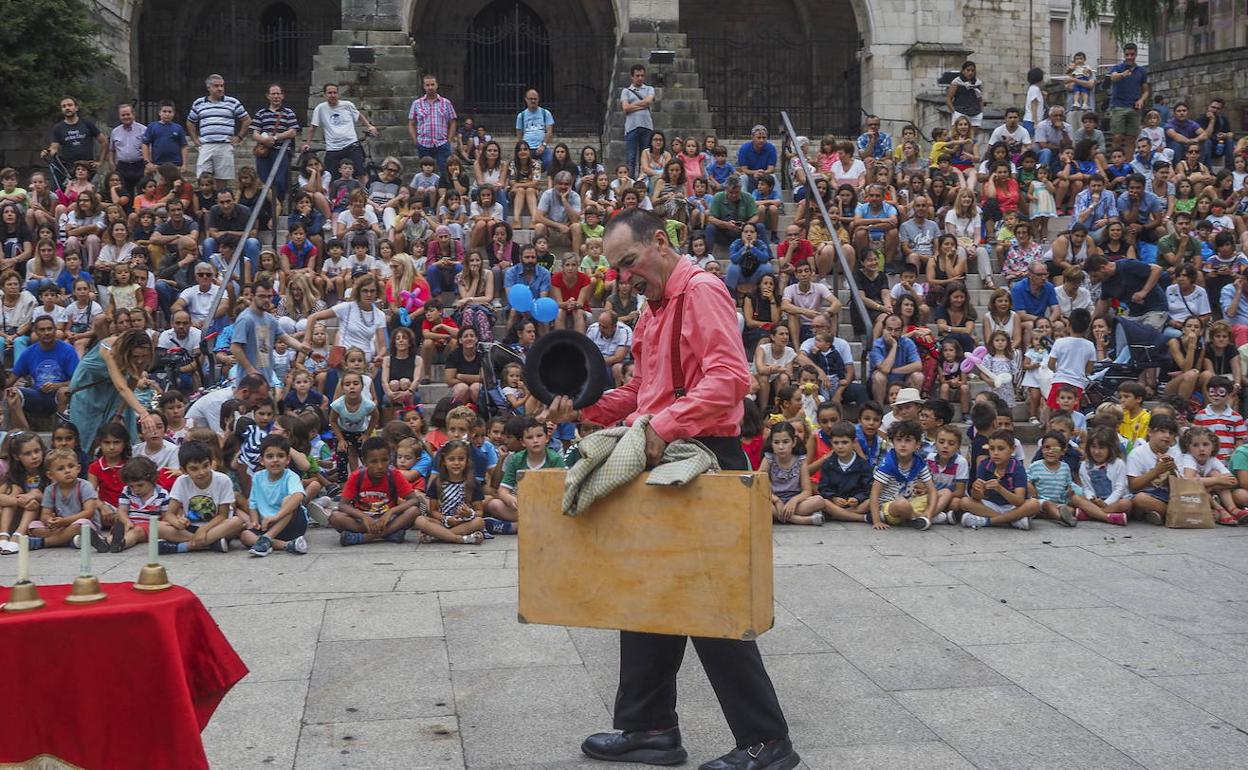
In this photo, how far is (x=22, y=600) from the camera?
331 cm

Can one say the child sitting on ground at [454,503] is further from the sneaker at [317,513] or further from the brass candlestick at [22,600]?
the brass candlestick at [22,600]

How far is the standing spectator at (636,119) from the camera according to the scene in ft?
57.6

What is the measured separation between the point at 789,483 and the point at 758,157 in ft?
26.2

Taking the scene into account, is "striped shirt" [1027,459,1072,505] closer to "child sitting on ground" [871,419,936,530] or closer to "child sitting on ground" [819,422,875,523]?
"child sitting on ground" [871,419,936,530]

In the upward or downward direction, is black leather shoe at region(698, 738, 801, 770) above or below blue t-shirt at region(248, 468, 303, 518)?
below

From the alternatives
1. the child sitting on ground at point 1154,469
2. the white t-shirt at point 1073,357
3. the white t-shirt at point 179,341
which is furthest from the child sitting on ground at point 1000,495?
the white t-shirt at point 179,341

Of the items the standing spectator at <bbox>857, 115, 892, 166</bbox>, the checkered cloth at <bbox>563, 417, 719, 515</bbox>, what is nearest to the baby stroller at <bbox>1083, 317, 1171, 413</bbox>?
the standing spectator at <bbox>857, 115, 892, 166</bbox>

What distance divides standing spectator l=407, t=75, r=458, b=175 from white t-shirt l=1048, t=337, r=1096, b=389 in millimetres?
8236

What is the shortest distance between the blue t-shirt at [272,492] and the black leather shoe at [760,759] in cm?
517

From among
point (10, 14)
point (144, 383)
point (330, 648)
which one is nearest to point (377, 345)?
point (144, 383)

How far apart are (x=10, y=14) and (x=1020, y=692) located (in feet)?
57.5

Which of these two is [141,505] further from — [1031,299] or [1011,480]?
[1031,299]

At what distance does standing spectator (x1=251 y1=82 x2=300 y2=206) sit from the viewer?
16.2 metres

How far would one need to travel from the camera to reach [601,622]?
13.1 ft
